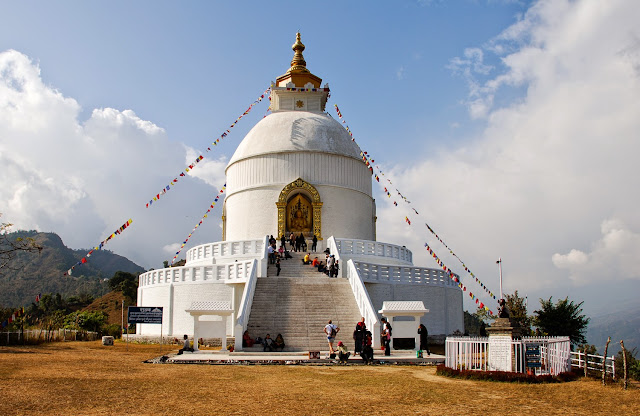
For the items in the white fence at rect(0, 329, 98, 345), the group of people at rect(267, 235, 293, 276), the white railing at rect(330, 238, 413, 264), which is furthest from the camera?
the white railing at rect(330, 238, 413, 264)

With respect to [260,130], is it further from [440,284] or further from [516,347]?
[516,347]

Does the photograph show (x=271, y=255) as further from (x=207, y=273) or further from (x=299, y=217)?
(x=299, y=217)

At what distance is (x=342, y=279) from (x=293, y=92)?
14276 mm

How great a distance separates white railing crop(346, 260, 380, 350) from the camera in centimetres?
1595

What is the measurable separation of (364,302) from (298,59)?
754 inches

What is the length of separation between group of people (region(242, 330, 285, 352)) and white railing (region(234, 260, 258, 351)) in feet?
0.54

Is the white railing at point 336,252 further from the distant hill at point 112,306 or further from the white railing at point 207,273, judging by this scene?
the distant hill at point 112,306

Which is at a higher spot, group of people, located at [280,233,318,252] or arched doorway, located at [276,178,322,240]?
arched doorway, located at [276,178,322,240]

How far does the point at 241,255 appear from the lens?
23312 millimetres

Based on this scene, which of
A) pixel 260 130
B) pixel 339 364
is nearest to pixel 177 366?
pixel 339 364

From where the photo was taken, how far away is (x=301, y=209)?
88.2 feet

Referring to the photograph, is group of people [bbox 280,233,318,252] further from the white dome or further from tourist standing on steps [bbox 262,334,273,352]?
tourist standing on steps [bbox 262,334,273,352]

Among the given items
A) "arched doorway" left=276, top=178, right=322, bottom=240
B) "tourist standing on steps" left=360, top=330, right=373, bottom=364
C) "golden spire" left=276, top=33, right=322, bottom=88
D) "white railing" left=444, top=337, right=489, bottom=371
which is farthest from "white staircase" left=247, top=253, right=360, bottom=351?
"golden spire" left=276, top=33, right=322, bottom=88

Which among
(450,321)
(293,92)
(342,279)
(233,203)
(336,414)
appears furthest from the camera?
(293,92)
